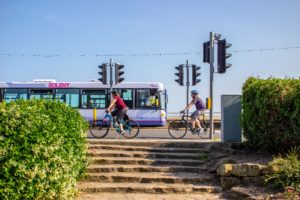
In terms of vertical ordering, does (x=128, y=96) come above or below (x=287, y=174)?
above

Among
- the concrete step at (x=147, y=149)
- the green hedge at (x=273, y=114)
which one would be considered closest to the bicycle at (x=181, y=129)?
the concrete step at (x=147, y=149)

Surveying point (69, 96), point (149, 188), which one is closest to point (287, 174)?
point (149, 188)

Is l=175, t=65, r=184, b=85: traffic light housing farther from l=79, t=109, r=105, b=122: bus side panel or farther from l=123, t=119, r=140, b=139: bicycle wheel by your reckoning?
l=123, t=119, r=140, b=139: bicycle wheel

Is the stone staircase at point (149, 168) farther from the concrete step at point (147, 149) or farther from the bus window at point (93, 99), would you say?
the bus window at point (93, 99)

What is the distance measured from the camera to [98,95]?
26.0m

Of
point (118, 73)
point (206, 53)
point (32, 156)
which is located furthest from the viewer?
point (118, 73)

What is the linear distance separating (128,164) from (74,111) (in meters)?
1.85

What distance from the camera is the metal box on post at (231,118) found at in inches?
487

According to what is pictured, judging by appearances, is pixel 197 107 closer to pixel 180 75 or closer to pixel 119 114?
pixel 119 114

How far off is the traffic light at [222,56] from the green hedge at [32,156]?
28.1 feet

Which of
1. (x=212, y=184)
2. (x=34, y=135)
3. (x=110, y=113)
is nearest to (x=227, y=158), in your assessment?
(x=212, y=184)

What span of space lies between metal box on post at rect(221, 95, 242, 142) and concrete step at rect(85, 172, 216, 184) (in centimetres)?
228

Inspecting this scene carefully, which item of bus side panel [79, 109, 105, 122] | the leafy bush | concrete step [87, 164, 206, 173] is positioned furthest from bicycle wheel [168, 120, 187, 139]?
bus side panel [79, 109, 105, 122]

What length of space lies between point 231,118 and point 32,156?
6710 millimetres
